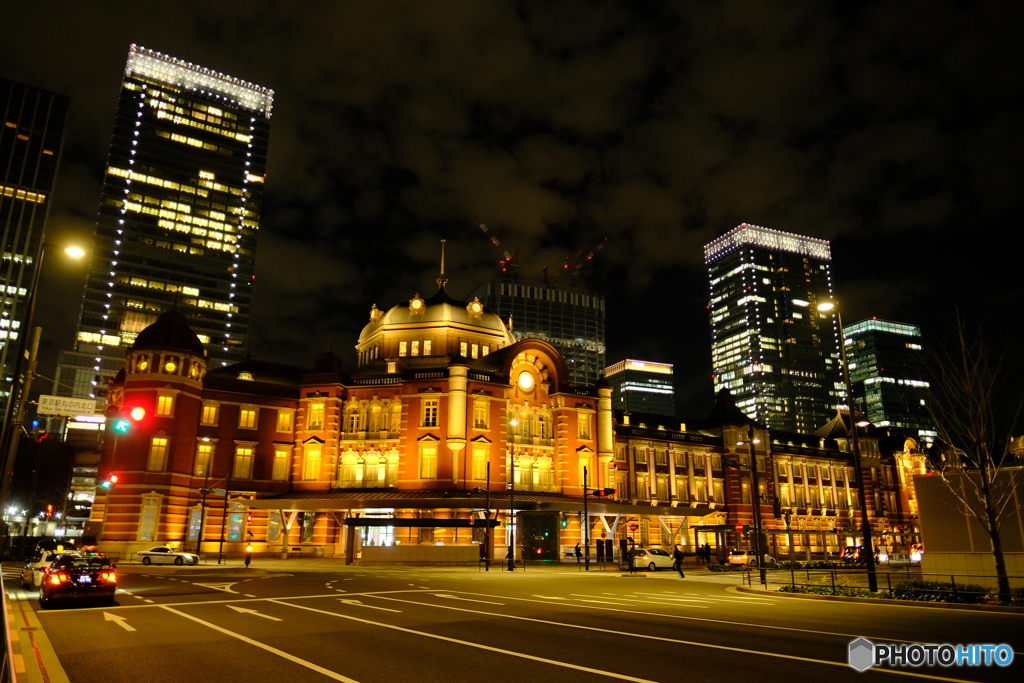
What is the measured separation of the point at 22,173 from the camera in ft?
509

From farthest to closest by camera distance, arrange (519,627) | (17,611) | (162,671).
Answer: (17,611), (519,627), (162,671)

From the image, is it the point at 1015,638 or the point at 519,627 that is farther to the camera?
the point at 519,627

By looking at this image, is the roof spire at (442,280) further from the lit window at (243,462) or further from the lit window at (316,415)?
the lit window at (243,462)

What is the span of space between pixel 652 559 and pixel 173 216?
151 m

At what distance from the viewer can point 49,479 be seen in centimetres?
8738

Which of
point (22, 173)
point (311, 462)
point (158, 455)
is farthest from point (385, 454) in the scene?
point (22, 173)

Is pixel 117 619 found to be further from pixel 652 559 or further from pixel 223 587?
pixel 652 559

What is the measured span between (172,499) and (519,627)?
4665cm

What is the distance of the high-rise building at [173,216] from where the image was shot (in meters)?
147

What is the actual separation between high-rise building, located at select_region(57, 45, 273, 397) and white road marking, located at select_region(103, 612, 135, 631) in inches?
5369

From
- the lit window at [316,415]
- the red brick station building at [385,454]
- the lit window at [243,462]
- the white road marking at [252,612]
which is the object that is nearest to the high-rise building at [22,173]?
the red brick station building at [385,454]

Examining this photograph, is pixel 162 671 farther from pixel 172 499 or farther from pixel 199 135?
pixel 199 135

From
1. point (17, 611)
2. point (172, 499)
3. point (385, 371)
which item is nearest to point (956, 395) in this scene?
point (17, 611)

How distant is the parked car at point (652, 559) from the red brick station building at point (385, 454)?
25.7 ft
